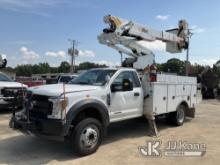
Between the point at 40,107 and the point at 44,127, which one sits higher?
the point at 40,107

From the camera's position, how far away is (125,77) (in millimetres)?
8422

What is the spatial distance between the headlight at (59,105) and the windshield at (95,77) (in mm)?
1422

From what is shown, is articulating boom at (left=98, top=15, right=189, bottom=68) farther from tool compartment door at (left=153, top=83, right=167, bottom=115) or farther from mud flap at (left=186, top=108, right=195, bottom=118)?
mud flap at (left=186, top=108, right=195, bottom=118)

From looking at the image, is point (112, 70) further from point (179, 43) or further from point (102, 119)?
point (179, 43)

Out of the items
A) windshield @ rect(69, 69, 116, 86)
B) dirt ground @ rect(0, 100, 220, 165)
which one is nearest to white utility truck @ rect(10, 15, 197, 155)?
windshield @ rect(69, 69, 116, 86)

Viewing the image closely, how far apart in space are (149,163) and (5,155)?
3117 millimetres

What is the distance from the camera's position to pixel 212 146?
7844 mm

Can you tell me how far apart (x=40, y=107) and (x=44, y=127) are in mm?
559

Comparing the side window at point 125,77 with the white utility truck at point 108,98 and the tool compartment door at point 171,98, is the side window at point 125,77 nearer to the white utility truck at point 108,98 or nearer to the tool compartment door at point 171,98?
the white utility truck at point 108,98

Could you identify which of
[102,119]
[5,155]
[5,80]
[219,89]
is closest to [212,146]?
[102,119]

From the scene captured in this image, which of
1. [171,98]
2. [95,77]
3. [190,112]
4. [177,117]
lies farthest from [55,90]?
[190,112]

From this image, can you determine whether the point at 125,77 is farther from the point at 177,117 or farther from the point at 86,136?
the point at 177,117

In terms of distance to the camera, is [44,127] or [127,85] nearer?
Result: [44,127]

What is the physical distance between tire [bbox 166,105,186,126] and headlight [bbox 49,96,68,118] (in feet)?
16.2
